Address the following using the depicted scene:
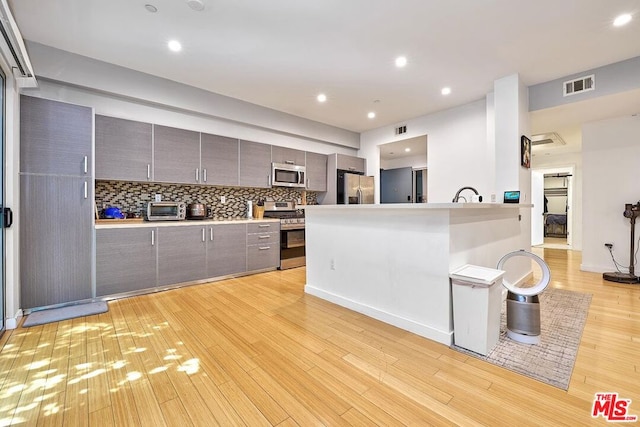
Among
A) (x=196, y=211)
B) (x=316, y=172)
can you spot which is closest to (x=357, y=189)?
(x=316, y=172)

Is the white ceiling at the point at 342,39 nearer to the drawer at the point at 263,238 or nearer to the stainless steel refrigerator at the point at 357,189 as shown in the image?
the stainless steel refrigerator at the point at 357,189

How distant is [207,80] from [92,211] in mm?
2175

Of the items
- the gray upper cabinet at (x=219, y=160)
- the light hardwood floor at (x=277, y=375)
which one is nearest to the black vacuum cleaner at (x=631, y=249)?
the light hardwood floor at (x=277, y=375)

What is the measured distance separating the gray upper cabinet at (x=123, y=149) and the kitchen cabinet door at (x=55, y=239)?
14.2 inches

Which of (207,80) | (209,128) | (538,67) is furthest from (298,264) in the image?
(538,67)

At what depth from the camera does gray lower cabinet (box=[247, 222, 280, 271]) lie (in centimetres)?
428

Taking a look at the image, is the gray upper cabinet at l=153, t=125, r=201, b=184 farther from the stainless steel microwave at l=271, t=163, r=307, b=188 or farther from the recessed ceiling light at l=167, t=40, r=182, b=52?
the stainless steel microwave at l=271, t=163, r=307, b=188

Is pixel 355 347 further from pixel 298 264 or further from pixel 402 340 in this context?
pixel 298 264

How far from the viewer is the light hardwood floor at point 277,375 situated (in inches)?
54.3

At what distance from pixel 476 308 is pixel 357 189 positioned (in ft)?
13.5

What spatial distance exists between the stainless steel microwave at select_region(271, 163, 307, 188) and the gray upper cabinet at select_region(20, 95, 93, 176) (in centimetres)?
253

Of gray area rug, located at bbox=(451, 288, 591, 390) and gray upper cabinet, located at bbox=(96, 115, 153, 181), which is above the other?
gray upper cabinet, located at bbox=(96, 115, 153, 181)

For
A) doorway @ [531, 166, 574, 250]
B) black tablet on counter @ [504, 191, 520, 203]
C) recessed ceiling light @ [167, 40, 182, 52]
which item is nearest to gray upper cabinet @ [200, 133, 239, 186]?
recessed ceiling light @ [167, 40, 182, 52]

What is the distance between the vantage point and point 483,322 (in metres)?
1.89
